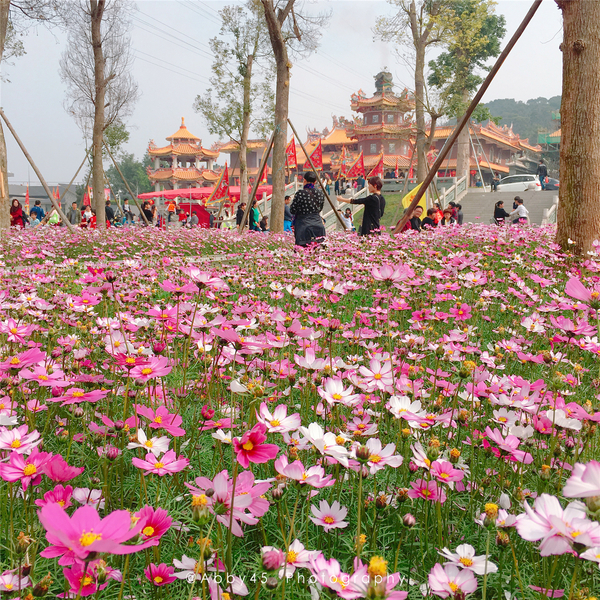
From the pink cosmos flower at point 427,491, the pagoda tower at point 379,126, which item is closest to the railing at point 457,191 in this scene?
the pagoda tower at point 379,126

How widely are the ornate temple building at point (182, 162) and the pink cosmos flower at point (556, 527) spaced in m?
43.4

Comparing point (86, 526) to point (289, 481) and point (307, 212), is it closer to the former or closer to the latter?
point (289, 481)

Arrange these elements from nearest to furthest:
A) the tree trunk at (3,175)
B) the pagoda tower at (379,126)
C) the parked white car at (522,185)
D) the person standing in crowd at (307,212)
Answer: the person standing in crowd at (307,212) < the tree trunk at (3,175) < the parked white car at (522,185) < the pagoda tower at (379,126)

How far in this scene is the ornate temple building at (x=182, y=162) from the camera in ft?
143

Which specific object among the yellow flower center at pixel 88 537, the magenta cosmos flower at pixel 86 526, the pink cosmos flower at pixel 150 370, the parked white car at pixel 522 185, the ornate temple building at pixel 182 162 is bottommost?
the yellow flower center at pixel 88 537

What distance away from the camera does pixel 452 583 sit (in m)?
0.72

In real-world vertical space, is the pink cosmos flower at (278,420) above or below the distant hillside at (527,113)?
below

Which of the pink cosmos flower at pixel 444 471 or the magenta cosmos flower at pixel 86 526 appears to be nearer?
the magenta cosmos flower at pixel 86 526

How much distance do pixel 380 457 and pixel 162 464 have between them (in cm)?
39

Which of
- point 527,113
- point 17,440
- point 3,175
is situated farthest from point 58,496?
point 527,113

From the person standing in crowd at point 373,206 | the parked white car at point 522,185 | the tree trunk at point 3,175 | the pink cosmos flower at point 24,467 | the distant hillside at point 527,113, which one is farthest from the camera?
the distant hillside at point 527,113

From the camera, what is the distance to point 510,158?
4538 cm

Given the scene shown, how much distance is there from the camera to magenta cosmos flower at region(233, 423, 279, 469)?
727 mm

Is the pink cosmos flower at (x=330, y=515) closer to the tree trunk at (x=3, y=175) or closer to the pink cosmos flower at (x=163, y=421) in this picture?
the pink cosmos flower at (x=163, y=421)
